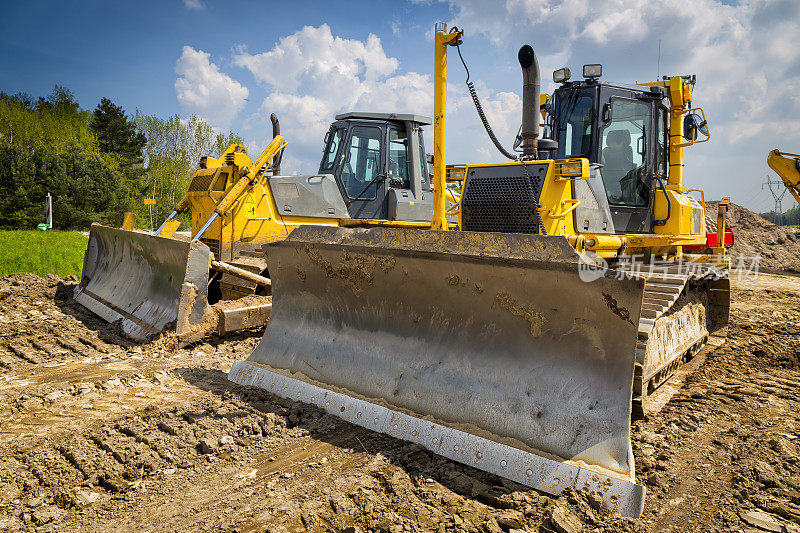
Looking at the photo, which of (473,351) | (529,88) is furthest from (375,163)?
(473,351)

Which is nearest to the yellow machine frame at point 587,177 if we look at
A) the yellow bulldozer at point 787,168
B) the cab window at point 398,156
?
Answer: the cab window at point 398,156

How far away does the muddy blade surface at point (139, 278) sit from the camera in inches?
213

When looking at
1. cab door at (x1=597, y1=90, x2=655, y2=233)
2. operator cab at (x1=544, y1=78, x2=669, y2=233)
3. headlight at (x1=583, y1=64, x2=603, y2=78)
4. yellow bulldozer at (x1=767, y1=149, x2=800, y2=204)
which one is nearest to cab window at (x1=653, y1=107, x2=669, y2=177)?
operator cab at (x1=544, y1=78, x2=669, y2=233)

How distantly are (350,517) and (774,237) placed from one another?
73.6 feet

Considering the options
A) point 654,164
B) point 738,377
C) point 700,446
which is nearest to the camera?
point 700,446

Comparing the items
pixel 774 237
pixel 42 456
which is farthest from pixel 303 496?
pixel 774 237

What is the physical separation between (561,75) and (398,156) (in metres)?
3.08

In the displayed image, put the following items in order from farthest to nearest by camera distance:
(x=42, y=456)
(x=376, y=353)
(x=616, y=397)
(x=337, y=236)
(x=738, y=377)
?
1. (x=738, y=377)
2. (x=337, y=236)
3. (x=376, y=353)
4. (x=42, y=456)
5. (x=616, y=397)

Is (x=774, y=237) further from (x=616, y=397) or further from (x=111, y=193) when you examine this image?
(x=111, y=193)

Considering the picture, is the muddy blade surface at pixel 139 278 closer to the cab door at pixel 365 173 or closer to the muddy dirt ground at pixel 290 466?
the muddy dirt ground at pixel 290 466

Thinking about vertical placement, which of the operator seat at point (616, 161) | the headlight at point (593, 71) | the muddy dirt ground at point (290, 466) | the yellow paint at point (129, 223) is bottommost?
the muddy dirt ground at point (290, 466)

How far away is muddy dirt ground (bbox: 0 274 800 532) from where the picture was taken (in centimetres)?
239

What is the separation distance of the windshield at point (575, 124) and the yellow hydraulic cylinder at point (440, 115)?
174 cm

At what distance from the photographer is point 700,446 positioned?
327 centimetres
